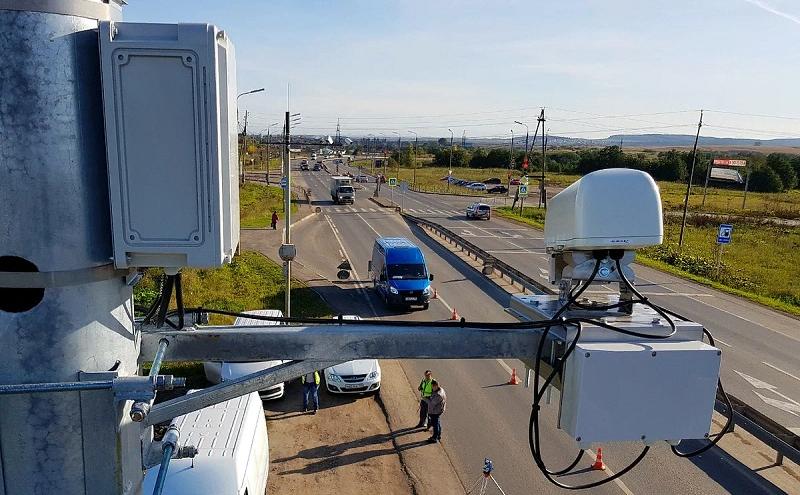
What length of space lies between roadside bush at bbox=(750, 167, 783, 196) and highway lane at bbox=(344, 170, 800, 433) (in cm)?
6079

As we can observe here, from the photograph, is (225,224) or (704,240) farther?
(704,240)

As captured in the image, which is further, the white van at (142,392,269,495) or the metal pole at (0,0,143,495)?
the white van at (142,392,269,495)

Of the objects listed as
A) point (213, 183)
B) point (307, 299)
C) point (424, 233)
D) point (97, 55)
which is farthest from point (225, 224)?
point (424, 233)

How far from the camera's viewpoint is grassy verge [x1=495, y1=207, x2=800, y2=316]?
92.8 ft

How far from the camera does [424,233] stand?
40.7 metres

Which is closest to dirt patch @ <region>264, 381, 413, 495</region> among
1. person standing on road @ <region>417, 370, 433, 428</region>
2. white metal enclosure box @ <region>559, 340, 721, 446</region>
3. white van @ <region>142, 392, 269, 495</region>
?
person standing on road @ <region>417, 370, 433, 428</region>

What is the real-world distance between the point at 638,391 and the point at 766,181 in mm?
96761

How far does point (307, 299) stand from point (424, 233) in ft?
60.9

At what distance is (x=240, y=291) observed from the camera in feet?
76.8

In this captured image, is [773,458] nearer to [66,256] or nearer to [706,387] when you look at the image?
[706,387]

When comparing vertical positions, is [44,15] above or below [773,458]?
above

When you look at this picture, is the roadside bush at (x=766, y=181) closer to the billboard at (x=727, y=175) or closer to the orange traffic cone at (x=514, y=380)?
the billboard at (x=727, y=175)

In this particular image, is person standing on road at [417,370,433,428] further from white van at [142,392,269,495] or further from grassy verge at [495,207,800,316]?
grassy verge at [495,207,800,316]

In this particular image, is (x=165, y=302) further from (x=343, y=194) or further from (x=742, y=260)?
(x=343, y=194)
